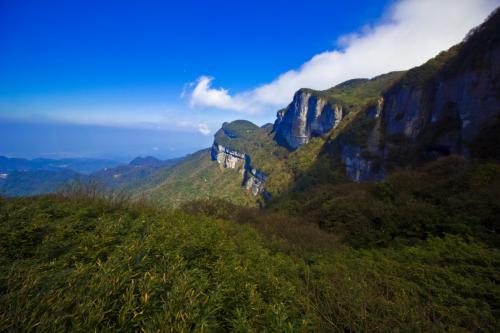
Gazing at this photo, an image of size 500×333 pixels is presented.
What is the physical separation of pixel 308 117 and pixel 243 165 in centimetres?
6196

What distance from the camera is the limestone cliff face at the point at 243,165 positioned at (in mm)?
120069

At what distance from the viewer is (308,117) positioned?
12575 centimetres

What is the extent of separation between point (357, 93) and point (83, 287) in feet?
513

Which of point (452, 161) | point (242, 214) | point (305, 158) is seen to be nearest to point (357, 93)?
point (305, 158)

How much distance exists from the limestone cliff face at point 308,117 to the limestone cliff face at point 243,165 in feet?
110

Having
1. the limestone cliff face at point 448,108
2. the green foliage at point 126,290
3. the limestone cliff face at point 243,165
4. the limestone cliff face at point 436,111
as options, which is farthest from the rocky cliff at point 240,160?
the green foliage at point 126,290

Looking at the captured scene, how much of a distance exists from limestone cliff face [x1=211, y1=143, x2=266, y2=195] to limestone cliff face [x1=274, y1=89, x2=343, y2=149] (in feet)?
110

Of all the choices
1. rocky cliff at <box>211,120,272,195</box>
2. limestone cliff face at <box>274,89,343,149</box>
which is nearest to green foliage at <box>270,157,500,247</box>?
limestone cliff face at <box>274,89,343,149</box>

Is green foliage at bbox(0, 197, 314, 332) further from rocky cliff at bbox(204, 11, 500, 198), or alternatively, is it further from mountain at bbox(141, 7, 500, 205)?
rocky cliff at bbox(204, 11, 500, 198)

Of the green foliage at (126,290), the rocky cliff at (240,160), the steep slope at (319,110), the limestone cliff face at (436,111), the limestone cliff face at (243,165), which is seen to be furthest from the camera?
the rocky cliff at (240,160)

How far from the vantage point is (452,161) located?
2353 cm

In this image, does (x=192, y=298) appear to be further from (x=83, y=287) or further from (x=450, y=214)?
(x=450, y=214)

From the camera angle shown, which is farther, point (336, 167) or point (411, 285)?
point (336, 167)

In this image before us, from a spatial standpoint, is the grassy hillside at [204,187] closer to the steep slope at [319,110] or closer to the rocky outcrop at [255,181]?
the rocky outcrop at [255,181]
